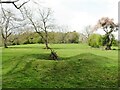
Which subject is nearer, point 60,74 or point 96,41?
point 60,74

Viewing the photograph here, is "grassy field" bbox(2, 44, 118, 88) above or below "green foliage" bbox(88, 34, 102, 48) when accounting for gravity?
below

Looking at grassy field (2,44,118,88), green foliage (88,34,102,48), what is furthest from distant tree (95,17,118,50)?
grassy field (2,44,118,88)

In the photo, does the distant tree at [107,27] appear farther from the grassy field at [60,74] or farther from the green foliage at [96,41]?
the grassy field at [60,74]

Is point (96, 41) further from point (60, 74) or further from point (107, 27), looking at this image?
point (60, 74)

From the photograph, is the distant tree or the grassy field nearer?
the grassy field

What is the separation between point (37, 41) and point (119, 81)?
19.7 metres

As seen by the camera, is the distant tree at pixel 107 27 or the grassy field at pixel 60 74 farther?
the distant tree at pixel 107 27

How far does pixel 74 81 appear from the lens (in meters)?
9.61

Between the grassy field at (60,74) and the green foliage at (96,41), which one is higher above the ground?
the green foliage at (96,41)

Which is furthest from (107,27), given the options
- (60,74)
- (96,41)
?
(60,74)

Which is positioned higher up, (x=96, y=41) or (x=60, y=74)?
(x=96, y=41)

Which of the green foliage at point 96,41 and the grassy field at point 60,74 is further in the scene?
the green foliage at point 96,41

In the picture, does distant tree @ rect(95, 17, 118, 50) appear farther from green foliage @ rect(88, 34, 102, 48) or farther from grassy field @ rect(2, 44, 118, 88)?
grassy field @ rect(2, 44, 118, 88)

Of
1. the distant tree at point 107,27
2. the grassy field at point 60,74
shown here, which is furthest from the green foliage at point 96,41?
the grassy field at point 60,74
